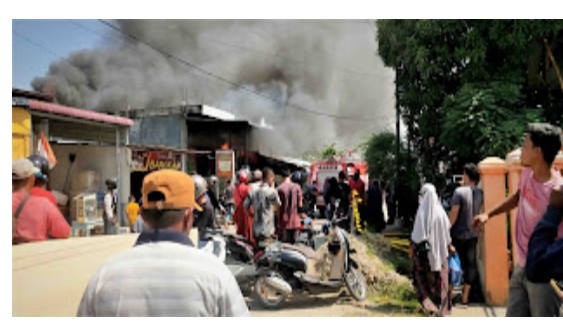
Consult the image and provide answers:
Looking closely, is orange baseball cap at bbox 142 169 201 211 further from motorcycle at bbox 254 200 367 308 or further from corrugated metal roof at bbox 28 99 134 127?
corrugated metal roof at bbox 28 99 134 127

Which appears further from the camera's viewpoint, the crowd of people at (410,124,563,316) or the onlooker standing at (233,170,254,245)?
the onlooker standing at (233,170,254,245)

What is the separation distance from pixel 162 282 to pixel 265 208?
4430mm

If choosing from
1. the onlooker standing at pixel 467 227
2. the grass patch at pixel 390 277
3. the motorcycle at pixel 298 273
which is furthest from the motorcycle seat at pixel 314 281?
the onlooker standing at pixel 467 227

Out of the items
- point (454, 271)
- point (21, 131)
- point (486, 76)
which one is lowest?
point (454, 271)

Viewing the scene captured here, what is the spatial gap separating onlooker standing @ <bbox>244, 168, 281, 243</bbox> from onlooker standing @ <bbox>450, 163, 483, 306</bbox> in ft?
6.95

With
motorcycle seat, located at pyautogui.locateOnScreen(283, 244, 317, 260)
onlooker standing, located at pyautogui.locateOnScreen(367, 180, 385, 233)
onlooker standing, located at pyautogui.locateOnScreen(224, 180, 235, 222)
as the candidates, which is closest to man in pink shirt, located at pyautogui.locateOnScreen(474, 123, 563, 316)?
motorcycle seat, located at pyautogui.locateOnScreen(283, 244, 317, 260)

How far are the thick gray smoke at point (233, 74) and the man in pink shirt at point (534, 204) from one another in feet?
8.20

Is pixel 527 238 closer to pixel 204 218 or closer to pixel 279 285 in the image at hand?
pixel 279 285

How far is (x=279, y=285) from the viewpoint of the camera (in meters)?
5.11

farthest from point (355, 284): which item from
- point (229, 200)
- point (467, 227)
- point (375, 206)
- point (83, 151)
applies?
point (229, 200)

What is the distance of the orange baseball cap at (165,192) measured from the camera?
1802mm

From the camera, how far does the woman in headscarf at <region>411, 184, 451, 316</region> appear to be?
14.7 feet

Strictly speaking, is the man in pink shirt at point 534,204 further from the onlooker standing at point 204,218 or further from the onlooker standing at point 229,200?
the onlooker standing at point 229,200
